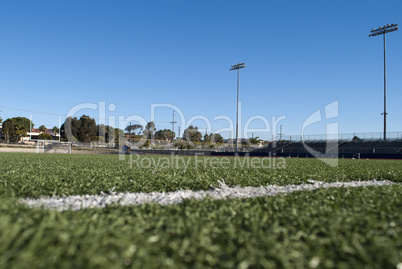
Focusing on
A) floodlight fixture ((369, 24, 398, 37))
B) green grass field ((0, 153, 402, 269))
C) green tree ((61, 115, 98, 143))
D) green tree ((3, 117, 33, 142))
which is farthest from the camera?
green tree ((61, 115, 98, 143))

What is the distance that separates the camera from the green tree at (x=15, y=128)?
5606cm

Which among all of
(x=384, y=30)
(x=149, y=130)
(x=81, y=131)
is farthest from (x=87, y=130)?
(x=384, y=30)

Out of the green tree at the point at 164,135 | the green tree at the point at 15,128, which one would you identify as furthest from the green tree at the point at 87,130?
the green tree at the point at 164,135

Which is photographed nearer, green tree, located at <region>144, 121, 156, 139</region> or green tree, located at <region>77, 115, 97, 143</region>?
green tree, located at <region>77, 115, 97, 143</region>

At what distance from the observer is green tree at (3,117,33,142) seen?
56.1 meters

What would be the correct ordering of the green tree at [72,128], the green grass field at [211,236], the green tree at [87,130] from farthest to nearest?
the green tree at [87,130] → the green tree at [72,128] → the green grass field at [211,236]

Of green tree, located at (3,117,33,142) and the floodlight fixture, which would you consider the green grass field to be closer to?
the floodlight fixture

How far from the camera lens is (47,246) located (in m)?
1.57

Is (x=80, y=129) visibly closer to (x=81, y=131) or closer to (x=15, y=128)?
(x=81, y=131)

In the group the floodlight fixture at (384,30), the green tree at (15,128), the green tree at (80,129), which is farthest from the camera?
the green tree at (80,129)

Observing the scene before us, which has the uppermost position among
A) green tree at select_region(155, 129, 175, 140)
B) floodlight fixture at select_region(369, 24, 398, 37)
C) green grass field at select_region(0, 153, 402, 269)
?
floodlight fixture at select_region(369, 24, 398, 37)

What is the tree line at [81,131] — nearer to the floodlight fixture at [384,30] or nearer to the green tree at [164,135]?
the green tree at [164,135]

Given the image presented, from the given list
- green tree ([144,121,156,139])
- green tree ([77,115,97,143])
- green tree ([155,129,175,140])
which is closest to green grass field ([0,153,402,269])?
green tree ([77,115,97,143])

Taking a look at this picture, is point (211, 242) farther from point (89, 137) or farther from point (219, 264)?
point (89, 137)
